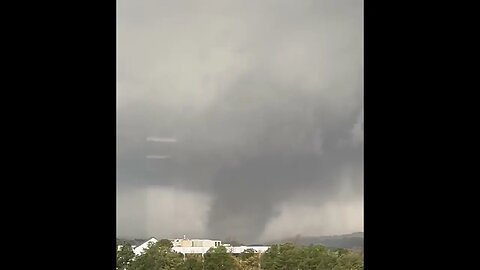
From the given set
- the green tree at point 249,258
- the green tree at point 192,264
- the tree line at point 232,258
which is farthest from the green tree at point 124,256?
the green tree at point 249,258

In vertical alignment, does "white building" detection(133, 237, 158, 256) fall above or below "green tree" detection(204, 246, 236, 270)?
above

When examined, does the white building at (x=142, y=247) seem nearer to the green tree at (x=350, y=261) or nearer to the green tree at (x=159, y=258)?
the green tree at (x=159, y=258)

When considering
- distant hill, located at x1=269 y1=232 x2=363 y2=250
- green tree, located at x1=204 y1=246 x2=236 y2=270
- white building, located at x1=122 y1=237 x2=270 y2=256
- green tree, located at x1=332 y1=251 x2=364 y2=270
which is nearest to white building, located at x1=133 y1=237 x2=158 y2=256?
Result: white building, located at x1=122 y1=237 x2=270 y2=256

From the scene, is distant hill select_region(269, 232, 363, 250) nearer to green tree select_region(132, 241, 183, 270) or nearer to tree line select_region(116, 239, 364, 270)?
tree line select_region(116, 239, 364, 270)
